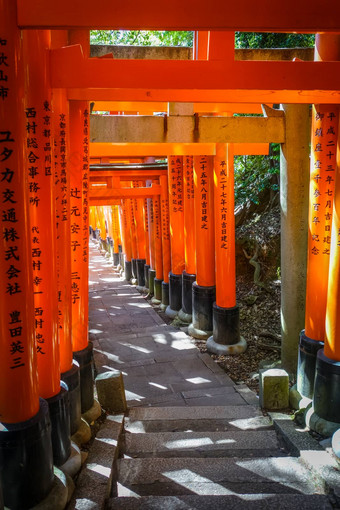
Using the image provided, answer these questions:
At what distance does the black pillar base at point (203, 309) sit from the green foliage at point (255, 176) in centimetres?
402

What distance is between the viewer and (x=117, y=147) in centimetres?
648

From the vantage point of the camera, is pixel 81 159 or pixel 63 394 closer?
pixel 63 394

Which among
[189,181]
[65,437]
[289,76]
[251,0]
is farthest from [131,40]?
[65,437]

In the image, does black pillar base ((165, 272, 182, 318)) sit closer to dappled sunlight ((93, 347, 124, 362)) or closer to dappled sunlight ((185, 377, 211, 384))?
dappled sunlight ((93, 347, 124, 362))

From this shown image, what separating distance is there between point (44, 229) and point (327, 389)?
2.83m

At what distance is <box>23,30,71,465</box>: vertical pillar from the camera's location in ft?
9.94

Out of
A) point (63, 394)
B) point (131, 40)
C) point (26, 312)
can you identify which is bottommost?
point (63, 394)

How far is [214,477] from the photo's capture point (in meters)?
3.22

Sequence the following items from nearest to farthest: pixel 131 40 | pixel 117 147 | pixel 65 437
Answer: pixel 65 437
pixel 117 147
pixel 131 40

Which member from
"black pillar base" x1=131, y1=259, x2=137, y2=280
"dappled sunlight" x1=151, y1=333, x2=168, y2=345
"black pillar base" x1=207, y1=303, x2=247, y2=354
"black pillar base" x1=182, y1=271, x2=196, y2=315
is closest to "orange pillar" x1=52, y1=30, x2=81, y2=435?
"black pillar base" x1=207, y1=303, x2=247, y2=354

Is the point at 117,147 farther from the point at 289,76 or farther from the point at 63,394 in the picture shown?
the point at 63,394

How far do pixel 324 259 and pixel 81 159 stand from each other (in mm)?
2736

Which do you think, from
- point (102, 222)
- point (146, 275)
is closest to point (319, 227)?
point (146, 275)

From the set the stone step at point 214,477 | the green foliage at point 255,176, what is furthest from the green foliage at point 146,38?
the stone step at point 214,477
